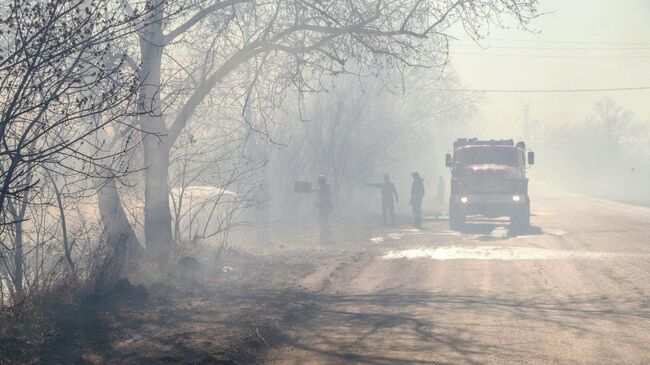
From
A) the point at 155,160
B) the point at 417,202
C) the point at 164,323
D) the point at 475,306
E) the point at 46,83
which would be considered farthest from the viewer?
the point at 417,202

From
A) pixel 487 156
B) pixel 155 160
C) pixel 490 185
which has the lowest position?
pixel 490 185

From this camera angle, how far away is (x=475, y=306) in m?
10.5

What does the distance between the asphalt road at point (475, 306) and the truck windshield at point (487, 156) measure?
7164 millimetres

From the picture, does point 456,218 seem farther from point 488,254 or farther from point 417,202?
point 488,254

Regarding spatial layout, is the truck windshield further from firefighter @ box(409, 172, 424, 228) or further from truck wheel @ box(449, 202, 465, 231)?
truck wheel @ box(449, 202, 465, 231)

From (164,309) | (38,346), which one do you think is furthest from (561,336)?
(38,346)

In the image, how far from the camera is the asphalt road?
7.79 m

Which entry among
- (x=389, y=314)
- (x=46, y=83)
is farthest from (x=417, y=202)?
(x=46, y=83)

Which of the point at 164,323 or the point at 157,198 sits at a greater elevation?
the point at 157,198

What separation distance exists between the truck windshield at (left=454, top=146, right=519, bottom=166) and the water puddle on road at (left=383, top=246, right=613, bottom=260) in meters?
7.93

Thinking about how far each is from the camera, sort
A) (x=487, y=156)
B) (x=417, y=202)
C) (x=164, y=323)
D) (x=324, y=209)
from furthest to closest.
Answer: (x=417, y=202)
(x=487, y=156)
(x=324, y=209)
(x=164, y=323)

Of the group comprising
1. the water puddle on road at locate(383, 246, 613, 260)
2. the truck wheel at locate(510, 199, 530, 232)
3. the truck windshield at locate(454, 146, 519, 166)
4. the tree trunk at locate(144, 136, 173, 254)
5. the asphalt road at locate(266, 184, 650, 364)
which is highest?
the truck windshield at locate(454, 146, 519, 166)

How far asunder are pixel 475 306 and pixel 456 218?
15521 mm

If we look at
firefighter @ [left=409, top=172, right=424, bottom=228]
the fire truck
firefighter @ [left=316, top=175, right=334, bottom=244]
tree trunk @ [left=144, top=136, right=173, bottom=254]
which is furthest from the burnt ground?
firefighter @ [left=409, top=172, right=424, bottom=228]
